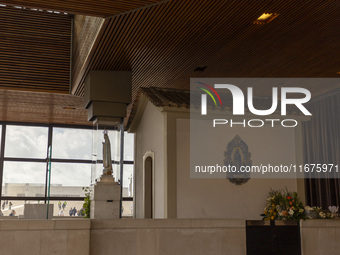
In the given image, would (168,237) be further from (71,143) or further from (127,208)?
(71,143)

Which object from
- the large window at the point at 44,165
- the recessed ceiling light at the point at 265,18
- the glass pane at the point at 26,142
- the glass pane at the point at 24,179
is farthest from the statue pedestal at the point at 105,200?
the glass pane at the point at 26,142

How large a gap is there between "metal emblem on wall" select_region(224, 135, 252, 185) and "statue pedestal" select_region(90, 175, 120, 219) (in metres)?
2.58

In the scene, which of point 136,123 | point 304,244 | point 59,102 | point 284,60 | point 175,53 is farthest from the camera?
point 136,123

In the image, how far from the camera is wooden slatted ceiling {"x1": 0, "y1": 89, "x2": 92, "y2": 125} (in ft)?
35.0

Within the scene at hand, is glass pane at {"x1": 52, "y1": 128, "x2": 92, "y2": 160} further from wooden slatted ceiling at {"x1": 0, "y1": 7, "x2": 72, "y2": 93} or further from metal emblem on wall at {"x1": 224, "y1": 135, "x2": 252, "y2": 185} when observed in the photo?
metal emblem on wall at {"x1": 224, "y1": 135, "x2": 252, "y2": 185}

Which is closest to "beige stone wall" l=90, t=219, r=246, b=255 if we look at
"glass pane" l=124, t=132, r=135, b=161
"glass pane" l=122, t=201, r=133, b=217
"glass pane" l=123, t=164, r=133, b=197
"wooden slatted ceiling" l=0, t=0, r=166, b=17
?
"wooden slatted ceiling" l=0, t=0, r=166, b=17

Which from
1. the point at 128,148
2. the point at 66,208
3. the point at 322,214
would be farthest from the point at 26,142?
the point at 322,214

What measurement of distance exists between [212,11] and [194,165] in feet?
13.1

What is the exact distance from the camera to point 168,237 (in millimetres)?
5809

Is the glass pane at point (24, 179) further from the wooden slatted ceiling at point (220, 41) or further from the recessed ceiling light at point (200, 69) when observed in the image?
the recessed ceiling light at point (200, 69)

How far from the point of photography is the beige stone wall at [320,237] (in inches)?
248

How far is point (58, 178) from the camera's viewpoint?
603 inches

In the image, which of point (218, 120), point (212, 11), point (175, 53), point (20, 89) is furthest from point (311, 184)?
point (20, 89)

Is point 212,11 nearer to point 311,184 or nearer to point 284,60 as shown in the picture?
point 284,60
